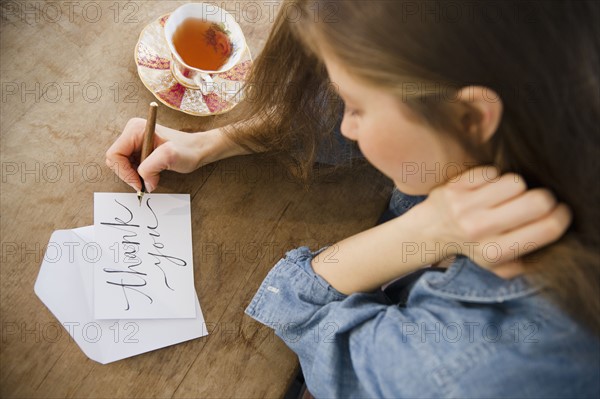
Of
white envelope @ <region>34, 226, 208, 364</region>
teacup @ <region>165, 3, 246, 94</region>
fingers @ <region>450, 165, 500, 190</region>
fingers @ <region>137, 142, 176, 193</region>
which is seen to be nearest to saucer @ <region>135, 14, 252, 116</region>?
teacup @ <region>165, 3, 246, 94</region>

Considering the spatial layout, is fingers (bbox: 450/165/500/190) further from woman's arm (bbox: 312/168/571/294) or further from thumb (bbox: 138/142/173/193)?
thumb (bbox: 138/142/173/193)

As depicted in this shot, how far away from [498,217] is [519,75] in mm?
183

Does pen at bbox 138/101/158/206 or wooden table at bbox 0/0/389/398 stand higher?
pen at bbox 138/101/158/206

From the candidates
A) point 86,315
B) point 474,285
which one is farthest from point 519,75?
point 86,315

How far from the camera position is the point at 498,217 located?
0.66 m

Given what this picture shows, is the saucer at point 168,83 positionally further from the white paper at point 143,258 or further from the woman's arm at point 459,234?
the woman's arm at point 459,234

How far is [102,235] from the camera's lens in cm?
78

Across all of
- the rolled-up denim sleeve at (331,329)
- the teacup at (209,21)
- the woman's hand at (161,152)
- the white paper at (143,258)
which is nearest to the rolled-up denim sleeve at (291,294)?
the rolled-up denim sleeve at (331,329)

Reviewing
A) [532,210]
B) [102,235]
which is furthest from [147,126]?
[532,210]

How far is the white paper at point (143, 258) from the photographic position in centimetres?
76

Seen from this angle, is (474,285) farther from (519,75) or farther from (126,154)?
(126,154)

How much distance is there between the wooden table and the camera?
2.37 feet

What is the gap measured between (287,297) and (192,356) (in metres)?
0.16

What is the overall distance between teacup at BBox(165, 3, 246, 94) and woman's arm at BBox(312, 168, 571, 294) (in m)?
0.36
